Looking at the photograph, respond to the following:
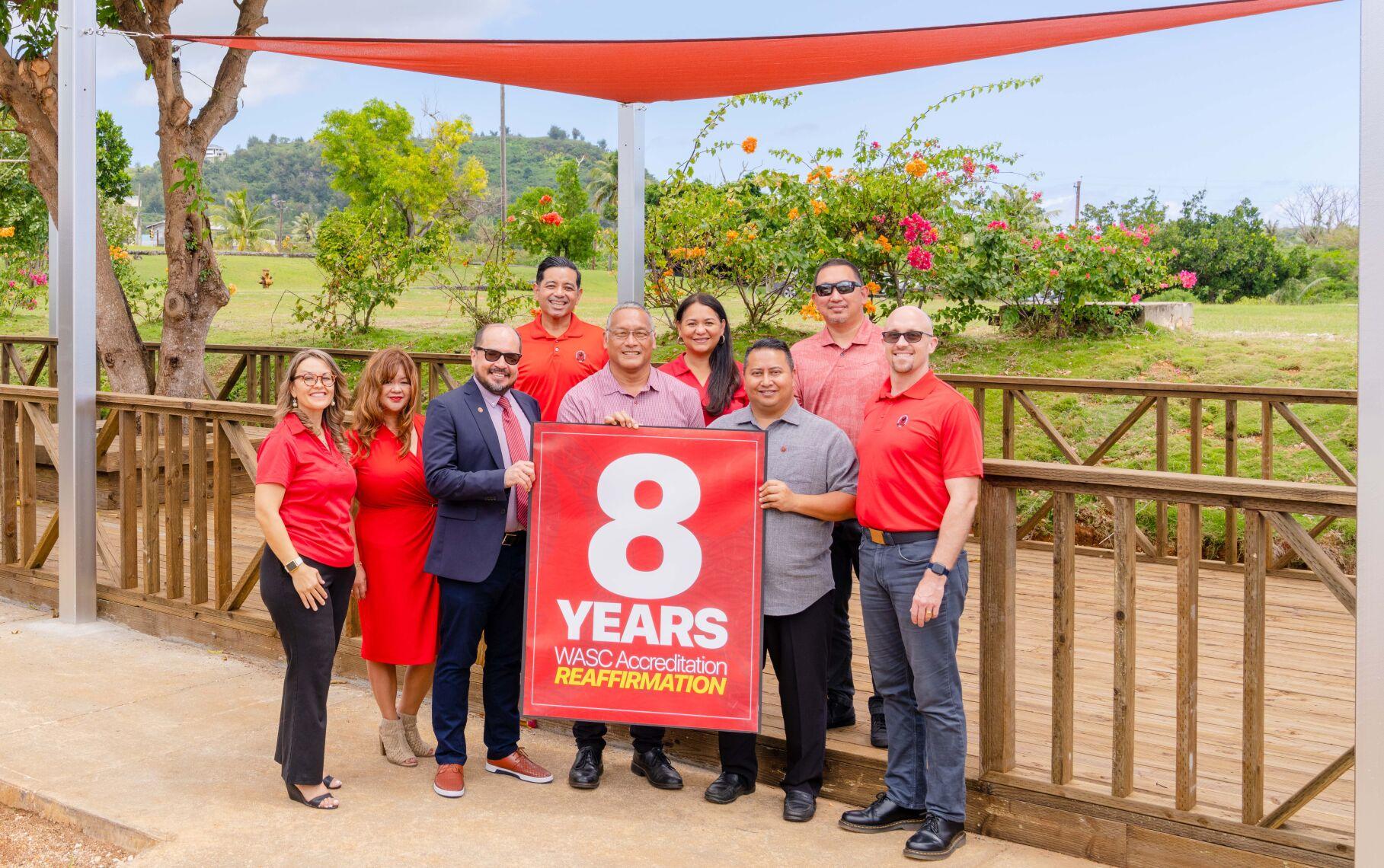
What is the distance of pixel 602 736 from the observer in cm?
407

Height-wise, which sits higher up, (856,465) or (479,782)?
(856,465)

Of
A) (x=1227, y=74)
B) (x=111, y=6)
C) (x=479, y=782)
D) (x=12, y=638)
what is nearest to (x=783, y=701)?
(x=479, y=782)

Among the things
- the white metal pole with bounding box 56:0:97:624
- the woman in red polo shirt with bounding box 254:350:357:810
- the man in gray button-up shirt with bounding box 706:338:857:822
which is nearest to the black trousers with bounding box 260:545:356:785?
the woman in red polo shirt with bounding box 254:350:357:810

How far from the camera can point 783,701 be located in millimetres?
3727

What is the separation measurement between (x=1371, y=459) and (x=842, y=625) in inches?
70.4

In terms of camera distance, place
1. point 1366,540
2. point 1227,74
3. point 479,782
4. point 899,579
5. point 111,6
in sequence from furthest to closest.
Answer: point 1227,74, point 111,6, point 479,782, point 899,579, point 1366,540

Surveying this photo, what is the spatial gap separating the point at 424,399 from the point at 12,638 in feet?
20.6

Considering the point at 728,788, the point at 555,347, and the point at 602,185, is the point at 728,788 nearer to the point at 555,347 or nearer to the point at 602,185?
the point at 555,347

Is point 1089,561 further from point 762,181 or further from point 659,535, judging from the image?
point 762,181

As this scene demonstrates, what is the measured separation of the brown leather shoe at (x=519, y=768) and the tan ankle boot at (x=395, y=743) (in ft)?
0.95

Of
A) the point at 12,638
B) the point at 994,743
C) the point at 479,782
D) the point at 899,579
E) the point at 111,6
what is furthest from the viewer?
the point at 111,6

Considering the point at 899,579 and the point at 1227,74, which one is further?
the point at 1227,74

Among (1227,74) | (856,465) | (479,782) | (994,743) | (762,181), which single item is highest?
(1227,74)

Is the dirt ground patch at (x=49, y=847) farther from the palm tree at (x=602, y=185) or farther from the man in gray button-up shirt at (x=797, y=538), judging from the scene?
the palm tree at (x=602, y=185)
